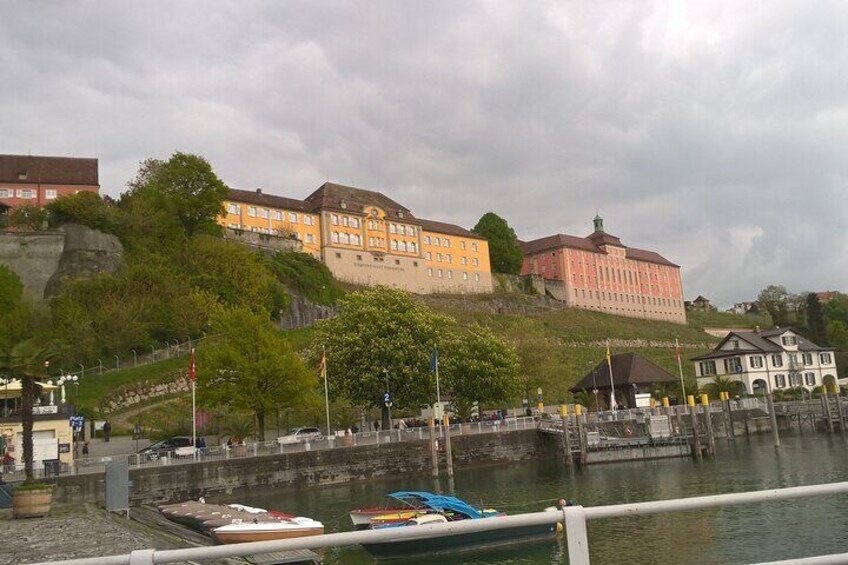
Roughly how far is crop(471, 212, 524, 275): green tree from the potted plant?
123292mm

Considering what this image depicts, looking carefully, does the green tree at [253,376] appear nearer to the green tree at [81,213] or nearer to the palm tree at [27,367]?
the palm tree at [27,367]

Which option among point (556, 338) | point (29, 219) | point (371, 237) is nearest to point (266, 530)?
point (29, 219)

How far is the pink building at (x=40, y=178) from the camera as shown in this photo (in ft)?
327

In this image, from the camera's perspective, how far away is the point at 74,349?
6694 centimetres

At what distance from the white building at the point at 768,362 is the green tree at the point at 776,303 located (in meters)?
67.5

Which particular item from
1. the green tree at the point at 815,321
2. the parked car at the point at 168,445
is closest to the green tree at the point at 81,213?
the parked car at the point at 168,445

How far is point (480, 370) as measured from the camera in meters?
61.2

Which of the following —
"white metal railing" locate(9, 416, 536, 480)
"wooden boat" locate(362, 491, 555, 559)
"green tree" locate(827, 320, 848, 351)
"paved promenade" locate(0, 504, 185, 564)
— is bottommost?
"wooden boat" locate(362, 491, 555, 559)

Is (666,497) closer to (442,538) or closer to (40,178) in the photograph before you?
(442,538)

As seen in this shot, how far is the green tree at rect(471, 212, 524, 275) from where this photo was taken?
150m

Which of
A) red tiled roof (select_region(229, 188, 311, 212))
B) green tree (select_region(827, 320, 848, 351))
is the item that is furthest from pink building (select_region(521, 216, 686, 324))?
red tiled roof (select_region(229, 188, 311, 212))

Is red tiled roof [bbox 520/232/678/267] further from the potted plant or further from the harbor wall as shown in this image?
the potted plant

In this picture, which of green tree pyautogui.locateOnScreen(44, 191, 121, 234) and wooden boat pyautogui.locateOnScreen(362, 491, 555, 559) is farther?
green tree pyautogui.locateOnScreen(44, 191, 121, 234)

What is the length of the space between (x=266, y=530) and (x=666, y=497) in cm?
1906
